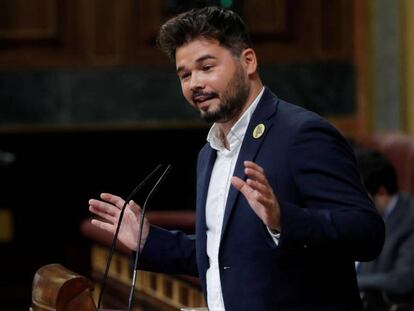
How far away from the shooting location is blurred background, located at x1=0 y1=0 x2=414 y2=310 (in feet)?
20.3

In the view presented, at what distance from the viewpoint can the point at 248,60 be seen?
2.35m

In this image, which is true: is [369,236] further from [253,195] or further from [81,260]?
[81,260]

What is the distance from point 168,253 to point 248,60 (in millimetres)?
461

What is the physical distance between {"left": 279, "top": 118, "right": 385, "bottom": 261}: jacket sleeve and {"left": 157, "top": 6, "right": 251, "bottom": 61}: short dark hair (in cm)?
24

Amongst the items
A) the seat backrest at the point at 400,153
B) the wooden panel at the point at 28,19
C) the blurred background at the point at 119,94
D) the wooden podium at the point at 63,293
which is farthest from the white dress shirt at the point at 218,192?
the wooden panel at the point at 28,19

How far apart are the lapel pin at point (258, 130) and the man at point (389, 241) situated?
5.53ft

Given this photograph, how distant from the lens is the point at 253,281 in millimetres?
2215

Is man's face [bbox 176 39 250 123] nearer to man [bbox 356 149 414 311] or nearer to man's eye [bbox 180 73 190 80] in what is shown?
man's eye [bbox 180 73 190 80]

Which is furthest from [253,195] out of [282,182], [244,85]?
[244,85]

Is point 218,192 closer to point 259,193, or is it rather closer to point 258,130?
point 258,130

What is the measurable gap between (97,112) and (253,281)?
4.29 metres

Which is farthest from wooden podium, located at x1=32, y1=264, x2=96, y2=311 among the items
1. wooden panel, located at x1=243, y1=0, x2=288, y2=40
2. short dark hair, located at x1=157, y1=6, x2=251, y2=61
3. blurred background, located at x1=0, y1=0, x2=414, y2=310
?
wooden panel, located at x1=243, y1=0, x2=288, y2=40

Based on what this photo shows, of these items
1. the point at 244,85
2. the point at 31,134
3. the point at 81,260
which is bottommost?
the point at 81,260

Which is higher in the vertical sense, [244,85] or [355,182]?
[244,85]
